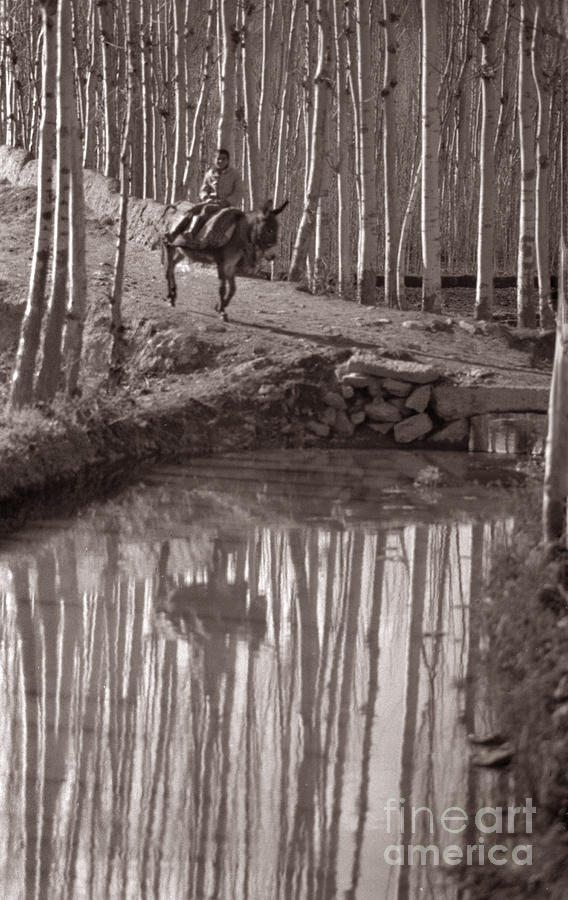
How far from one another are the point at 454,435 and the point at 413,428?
1.63 feet

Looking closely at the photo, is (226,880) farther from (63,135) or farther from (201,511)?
(63,135)

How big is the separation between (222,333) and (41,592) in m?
8.41

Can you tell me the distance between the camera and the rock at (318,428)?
52.6 feet

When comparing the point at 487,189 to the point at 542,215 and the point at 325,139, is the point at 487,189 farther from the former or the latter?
the point at 325,139

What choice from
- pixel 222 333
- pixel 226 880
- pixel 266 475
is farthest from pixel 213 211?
pixel 226 880

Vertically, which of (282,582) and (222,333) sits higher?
(222,333)

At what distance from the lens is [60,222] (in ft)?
47.1

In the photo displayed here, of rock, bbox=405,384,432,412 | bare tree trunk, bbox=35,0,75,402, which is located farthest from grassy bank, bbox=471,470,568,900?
bare tree trunk, bbox=35,0,75,402

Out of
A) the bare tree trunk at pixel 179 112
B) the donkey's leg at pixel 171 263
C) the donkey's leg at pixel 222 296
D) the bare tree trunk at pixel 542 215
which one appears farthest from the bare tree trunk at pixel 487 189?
the bare tree trunk at pixel 179 112

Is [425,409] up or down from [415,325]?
down

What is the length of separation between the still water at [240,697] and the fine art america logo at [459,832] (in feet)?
0.08

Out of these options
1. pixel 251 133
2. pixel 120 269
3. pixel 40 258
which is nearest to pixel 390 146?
pixel 251 133

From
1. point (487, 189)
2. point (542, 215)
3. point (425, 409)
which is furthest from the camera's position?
point (542, 215)

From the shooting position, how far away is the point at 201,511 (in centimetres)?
1246
